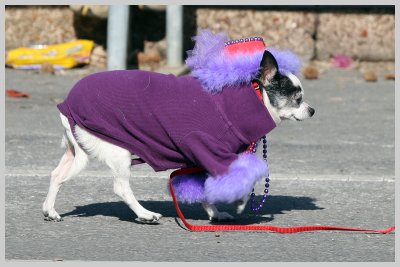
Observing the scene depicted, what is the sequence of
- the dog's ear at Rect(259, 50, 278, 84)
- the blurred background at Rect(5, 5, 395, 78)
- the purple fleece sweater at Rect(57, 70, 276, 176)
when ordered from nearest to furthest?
the purple fleece sweater at Rect(57, 70, 276, 176) → the dog's ear at Rect(259, 50, 278, 84) → the blurred background at Rect(5, 5, 395, 78)

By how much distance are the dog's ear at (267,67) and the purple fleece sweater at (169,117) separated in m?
0.12

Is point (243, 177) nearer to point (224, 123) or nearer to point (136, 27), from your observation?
point (224, 123)

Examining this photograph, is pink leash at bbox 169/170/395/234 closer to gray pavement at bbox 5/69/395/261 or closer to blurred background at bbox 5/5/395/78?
gray pavement at bbox 5/69/395/261

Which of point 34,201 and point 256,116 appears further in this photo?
point 34,201

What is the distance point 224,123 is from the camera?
6348 millimetres

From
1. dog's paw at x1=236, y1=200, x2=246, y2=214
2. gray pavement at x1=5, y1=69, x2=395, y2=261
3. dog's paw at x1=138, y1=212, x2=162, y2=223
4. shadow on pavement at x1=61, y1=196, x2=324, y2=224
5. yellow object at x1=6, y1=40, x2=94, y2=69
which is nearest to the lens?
gray pavement at x1=5, y1=69, x2=395, y2=261

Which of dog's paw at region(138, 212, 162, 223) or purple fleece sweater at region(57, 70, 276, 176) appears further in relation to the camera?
dog's paw at region(138, 212, 162, 223)

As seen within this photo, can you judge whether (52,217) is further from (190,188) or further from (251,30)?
(251,30)

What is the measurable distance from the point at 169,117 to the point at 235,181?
551 mm

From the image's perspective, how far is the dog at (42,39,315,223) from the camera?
648cm

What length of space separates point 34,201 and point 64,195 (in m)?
0.31

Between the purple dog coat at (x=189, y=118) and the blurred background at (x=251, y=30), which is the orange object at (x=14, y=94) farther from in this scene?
the purple dog coat at (x=189, y=118)

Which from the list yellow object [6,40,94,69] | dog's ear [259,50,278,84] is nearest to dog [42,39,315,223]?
dog's ear [259,50,278,84]

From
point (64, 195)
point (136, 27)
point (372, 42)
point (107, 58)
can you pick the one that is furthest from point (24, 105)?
point (372, 42)
